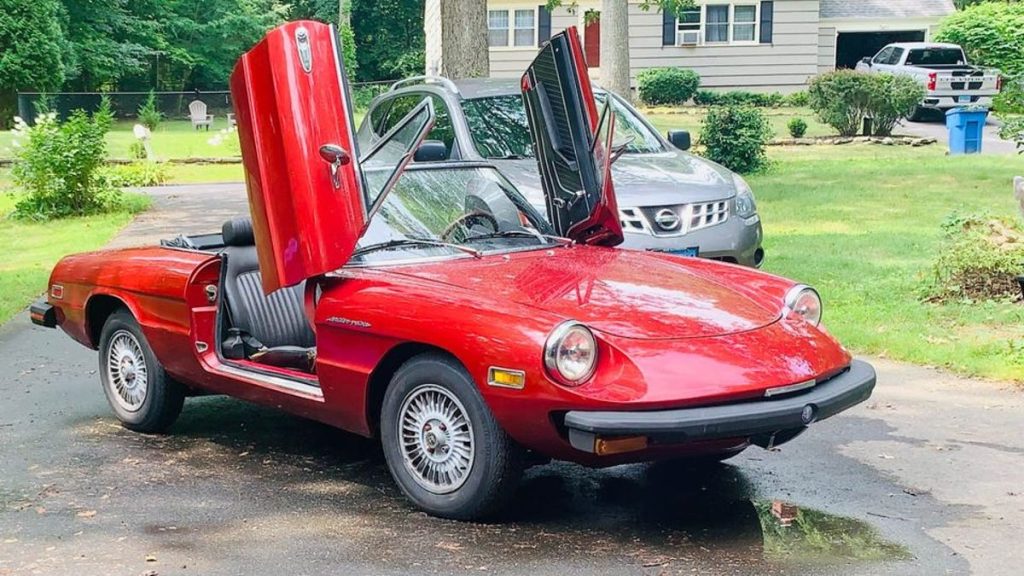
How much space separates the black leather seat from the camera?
633 centimetres

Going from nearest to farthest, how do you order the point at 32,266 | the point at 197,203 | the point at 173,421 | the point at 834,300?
the point at 173,421 → the point at 834,300 → the point at 32,266 → the point at 197,203

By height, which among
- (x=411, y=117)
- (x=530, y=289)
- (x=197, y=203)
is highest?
(x=411, y=117)

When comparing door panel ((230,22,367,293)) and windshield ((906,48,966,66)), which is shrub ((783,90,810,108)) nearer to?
Result: windshield ((906,48,966,66))

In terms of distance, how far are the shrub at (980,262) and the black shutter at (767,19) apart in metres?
26.9

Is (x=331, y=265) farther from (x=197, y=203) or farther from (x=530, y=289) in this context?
(x=197, y=203)

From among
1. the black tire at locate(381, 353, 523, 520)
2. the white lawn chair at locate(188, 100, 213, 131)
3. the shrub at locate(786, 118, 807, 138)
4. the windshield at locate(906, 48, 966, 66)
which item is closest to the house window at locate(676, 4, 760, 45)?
the windshield at locate(906, 48, 966, 66)

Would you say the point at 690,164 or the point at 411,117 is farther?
the point at 690,164

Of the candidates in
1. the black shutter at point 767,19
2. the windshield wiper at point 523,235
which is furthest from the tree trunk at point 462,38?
the black shutter at point 767,19

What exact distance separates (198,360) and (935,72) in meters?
25.5

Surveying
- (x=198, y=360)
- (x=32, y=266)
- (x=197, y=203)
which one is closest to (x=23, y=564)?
(x=198, y=360)

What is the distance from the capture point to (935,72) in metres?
28.4

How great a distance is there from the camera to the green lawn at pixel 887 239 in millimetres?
8641

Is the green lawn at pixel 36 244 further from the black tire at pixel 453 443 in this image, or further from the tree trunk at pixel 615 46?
the tree trunk at pixel 615 46

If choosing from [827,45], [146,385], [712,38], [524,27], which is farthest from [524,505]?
[827,45]
